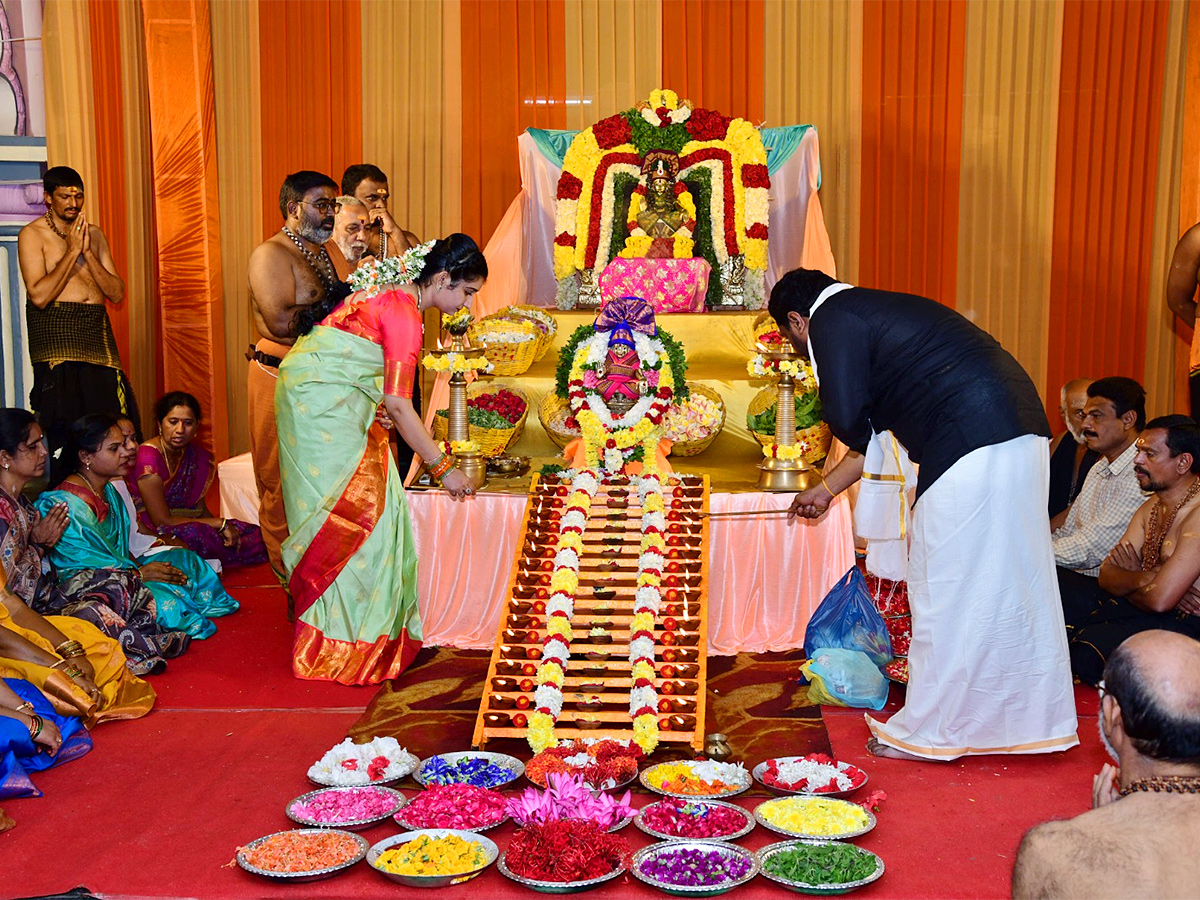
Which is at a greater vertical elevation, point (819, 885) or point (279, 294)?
point (279, 294)

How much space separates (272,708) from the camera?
14.7ft

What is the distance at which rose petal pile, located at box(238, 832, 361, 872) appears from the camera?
10.1ft

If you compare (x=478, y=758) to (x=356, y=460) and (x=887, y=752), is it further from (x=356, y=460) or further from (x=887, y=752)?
(x=356, y=460)

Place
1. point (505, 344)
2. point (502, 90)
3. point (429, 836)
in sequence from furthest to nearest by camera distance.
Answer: point (502, 90)
point (505, 344)
point (429, 836)

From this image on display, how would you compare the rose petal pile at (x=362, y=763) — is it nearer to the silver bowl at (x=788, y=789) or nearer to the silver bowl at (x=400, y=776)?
the silver bowl at (x=400, y=776)

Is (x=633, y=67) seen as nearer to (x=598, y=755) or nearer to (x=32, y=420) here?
(x=32, y=420)

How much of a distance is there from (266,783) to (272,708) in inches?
29.9

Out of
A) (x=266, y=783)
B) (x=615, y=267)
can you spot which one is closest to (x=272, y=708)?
(x=266, y=783)

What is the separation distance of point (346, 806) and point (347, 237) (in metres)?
3.46

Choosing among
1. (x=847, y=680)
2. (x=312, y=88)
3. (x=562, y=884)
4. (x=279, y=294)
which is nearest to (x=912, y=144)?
(x=312, y=88)

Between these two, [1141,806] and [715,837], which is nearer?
[1141,806]

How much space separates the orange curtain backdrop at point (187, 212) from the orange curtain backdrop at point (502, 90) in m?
1.80

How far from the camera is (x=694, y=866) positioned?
3.04 m

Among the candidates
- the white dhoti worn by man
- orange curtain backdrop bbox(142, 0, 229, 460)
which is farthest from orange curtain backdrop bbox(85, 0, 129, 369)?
the white dhoti worn by man
